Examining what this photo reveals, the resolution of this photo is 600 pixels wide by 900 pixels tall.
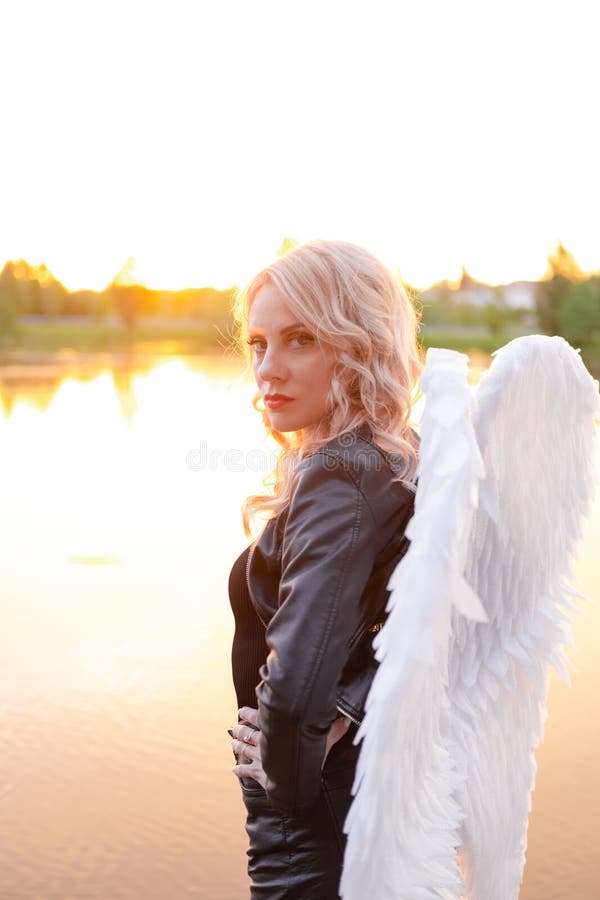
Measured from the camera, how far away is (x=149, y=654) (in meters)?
6.28

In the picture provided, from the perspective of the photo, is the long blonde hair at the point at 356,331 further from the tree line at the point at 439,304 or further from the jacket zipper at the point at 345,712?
the tree line at the point at 439,304

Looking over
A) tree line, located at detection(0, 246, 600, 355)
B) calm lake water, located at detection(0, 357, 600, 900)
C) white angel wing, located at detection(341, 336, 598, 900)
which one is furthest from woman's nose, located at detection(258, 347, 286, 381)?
tree line, located at detection(0, 246, 600, 355)

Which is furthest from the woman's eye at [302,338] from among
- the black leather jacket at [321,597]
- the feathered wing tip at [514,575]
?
the feathered wing tip at [514,575]

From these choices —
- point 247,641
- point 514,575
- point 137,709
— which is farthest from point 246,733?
point 137,709

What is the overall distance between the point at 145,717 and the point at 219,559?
349 centimetres

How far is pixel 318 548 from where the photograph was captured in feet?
5.10

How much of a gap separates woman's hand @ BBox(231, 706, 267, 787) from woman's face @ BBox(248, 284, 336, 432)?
0.51m

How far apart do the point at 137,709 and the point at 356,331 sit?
13.1 feet

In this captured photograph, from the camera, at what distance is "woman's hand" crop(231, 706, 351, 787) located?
1.73 metres

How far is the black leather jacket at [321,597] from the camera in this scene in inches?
60.4

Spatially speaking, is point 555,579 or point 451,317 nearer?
point 555,579

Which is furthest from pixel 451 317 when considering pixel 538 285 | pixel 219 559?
pixel 219 559

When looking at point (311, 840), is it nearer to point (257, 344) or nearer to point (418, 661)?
point (418, 661)

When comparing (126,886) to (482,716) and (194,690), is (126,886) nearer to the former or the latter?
(194,690)
